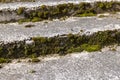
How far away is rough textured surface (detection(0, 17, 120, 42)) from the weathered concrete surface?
2609 mm

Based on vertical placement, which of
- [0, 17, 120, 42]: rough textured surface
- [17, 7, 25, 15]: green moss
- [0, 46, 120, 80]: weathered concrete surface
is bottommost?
[0, 46, 120, 80]: weathered concrete surface

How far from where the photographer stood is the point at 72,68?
19766 millimetres

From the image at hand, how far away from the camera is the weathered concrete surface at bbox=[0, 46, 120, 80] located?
742 inches

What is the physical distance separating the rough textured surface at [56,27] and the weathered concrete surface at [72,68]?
2.61 m

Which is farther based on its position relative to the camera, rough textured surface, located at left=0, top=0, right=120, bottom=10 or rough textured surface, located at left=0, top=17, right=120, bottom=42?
rough textured surface, located at left=0, top=0, right=120, bottom=10

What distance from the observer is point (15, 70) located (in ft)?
66.4

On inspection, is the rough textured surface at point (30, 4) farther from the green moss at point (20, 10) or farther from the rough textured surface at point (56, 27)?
the rough textured surface at point (56, 27)

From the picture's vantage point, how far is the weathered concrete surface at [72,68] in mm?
18852

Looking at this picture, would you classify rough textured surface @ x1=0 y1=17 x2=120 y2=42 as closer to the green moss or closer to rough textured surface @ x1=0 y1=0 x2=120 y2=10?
the green moss

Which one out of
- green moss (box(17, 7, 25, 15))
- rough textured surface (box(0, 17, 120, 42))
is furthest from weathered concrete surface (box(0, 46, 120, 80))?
green moss (box(17, 7, 25, 15))

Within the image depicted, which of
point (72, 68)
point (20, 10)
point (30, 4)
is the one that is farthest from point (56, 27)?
point (72, 68)

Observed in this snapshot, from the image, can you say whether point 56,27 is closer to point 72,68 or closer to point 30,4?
point 30,4

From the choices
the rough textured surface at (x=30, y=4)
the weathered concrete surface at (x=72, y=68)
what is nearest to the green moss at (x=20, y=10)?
the rough textured surface at (x=30, y=4)

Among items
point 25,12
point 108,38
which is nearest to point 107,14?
point 108,38
